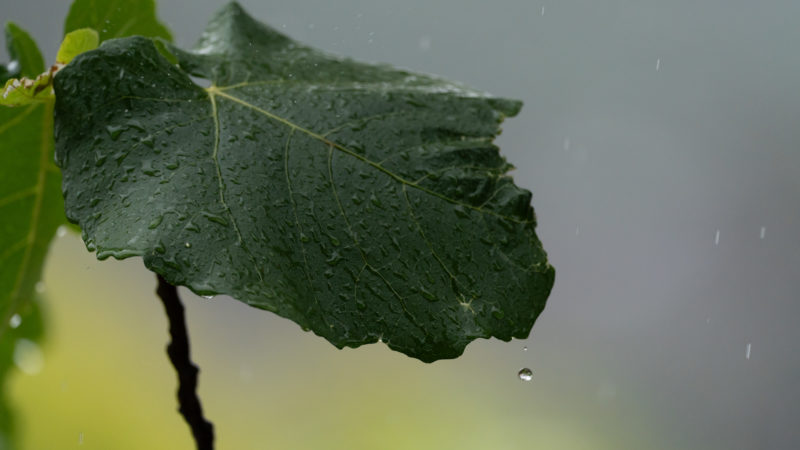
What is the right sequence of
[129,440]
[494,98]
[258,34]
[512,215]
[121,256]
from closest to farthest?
[121,256] < [512,215] < [494,98] < [258,34] < [129,440]

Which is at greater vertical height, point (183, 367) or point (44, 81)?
point (44, 81)

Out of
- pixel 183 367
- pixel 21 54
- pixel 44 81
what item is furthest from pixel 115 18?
pixel 183 367

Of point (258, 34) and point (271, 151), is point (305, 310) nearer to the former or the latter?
point (271, 151)

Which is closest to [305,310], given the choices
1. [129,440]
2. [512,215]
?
[512,215]

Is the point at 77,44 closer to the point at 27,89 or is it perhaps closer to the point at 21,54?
the point at 27,89

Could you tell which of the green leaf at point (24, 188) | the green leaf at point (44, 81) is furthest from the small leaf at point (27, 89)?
the green leaf at point (24, 188)

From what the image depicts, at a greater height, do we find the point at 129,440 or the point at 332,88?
the point at 332,88
